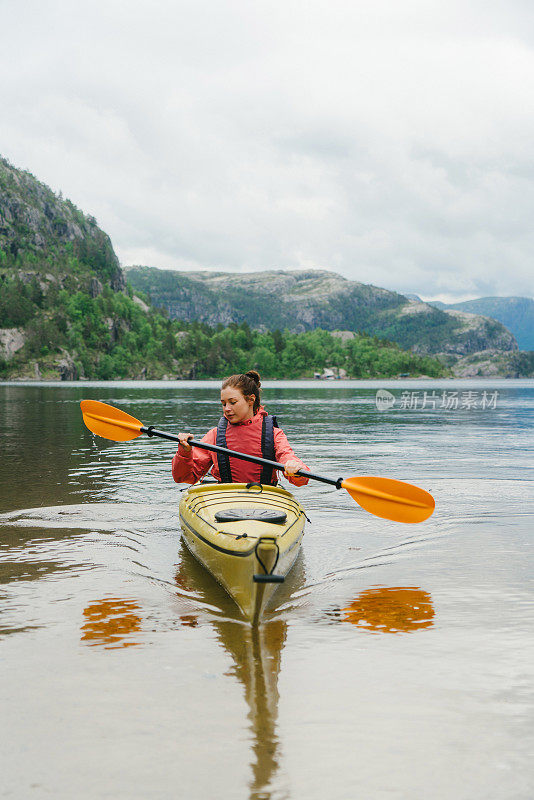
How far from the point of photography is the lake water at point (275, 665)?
3.75 meters

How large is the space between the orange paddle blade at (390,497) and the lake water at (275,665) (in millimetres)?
649

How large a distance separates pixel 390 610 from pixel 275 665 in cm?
186

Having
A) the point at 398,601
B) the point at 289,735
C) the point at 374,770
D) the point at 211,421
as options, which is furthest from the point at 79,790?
the point at 211,421

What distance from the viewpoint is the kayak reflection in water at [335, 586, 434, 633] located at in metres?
6.18

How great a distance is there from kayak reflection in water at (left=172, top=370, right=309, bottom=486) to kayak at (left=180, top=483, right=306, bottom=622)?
399 millimetres

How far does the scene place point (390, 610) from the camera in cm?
666

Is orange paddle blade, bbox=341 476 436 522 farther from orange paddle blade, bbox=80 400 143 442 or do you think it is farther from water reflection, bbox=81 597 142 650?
orange paddle blade, bbox=80 400 143 442

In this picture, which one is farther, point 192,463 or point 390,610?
point 192,463

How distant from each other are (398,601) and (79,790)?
13.7ft

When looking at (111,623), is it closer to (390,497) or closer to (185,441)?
(185,441)

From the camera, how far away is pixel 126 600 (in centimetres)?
693

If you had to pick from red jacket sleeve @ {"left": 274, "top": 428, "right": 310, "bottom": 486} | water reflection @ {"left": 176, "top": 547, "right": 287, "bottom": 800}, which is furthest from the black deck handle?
red jacket sleeve @ {"left": 274, "top": 428, "right": 310, "bottom": 486}

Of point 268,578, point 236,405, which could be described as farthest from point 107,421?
point 268,578

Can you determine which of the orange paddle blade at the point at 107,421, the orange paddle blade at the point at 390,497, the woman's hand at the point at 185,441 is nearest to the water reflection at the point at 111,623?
the woman's hand at the point at 185,441
